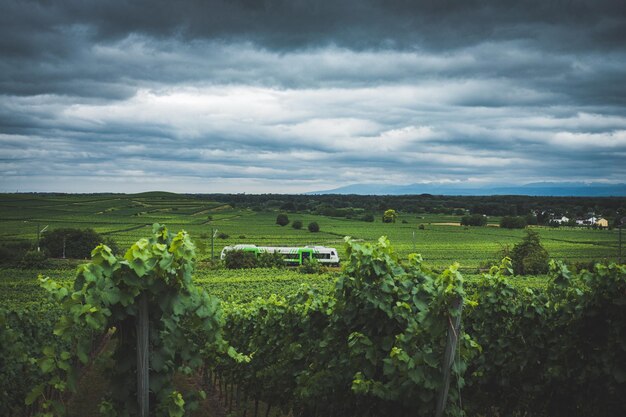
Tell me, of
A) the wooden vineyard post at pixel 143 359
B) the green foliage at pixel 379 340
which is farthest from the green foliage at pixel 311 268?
the wooden vineyard post at pixel 143 359

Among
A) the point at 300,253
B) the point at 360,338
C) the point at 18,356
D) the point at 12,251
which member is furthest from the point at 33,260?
the point at 360,338

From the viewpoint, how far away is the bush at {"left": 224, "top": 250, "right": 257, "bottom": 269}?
2292 inches

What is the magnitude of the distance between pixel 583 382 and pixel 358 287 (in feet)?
10.8

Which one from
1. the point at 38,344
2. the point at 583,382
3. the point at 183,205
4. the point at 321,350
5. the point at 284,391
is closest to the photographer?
the point at 583,382

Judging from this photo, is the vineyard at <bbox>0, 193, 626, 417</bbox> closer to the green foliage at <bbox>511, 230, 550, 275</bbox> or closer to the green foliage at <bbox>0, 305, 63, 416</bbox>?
the green foliage at <bbox>0, 305, 63, 416</bbox>

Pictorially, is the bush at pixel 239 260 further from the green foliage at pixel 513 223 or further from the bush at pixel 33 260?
the green foliage at pixel 513 223

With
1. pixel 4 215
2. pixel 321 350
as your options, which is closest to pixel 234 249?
pixel 321 350

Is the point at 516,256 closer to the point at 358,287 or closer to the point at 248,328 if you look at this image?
the point at 248,328

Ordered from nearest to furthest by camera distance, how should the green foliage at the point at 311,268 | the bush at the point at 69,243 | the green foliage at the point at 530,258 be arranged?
the green foliage at the point at 311,268 → the green foliage at the point at 530,258 → the bush at the point at 69,243

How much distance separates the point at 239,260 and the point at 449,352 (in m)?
54.3

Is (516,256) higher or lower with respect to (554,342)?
lower

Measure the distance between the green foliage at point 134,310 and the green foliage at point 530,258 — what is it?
60.0m

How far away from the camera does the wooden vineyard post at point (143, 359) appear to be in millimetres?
4829

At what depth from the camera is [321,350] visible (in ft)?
27.6
